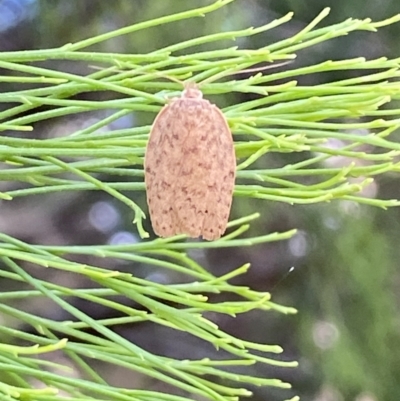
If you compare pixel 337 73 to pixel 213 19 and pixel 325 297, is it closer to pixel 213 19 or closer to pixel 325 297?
pixel 213 19

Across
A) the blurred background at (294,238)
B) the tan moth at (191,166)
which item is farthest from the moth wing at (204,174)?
the blurred background at (294,238)

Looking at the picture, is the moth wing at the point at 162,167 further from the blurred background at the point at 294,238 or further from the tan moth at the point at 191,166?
the blurred background at the point at 294,238

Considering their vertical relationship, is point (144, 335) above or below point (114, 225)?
below

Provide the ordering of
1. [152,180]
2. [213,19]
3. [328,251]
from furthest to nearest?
1. [328,251]
2. [213,19]
3. [152,180]

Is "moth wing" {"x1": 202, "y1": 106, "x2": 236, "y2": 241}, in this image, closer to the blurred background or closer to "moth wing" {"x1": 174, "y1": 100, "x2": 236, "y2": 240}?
"moth wing" {"x1": 174, "y1": 100, "x2": 236, "y2": 240}

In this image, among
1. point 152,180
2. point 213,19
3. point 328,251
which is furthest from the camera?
point 328,251

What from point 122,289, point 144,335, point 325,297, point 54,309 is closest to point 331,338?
point 325,297
